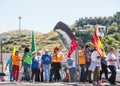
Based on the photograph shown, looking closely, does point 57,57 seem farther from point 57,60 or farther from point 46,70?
point 46,70

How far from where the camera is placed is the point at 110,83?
2027 cm

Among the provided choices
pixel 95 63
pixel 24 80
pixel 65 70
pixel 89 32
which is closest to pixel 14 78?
pixel 24 80

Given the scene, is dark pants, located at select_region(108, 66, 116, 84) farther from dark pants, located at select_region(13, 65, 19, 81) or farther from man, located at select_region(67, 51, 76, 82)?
dark pants, located at select_region(13, 65, 19, 81)

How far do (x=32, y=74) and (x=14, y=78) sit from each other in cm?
86

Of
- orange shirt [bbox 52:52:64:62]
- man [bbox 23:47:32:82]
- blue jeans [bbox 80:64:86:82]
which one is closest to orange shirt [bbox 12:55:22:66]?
man [bbox 23:47:32:82]

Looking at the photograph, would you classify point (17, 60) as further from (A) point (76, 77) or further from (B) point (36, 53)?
(A) point (76, 77)

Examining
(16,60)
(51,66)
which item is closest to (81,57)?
(51,66)

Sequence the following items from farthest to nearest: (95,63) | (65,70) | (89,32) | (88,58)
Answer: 1. (89,32)
2. (65,70)
3. (88,58)
4. (95,63)

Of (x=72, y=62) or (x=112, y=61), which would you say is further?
(x=72, y=62)

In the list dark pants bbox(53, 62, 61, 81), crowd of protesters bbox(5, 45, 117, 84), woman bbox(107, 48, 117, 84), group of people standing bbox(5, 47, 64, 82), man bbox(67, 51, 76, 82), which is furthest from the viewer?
man bbox(67, 51, 76, 82)

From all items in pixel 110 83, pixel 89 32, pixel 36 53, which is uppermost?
pixel 89 32

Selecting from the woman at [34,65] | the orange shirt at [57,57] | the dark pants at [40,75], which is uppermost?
the orange shirt at [57,57]

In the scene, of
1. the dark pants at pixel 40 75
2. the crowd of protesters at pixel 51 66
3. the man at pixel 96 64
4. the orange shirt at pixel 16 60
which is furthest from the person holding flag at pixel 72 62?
the man at pixel 96 64

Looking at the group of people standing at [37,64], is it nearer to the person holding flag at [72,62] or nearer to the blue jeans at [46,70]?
the blue jeans at [46,70]
